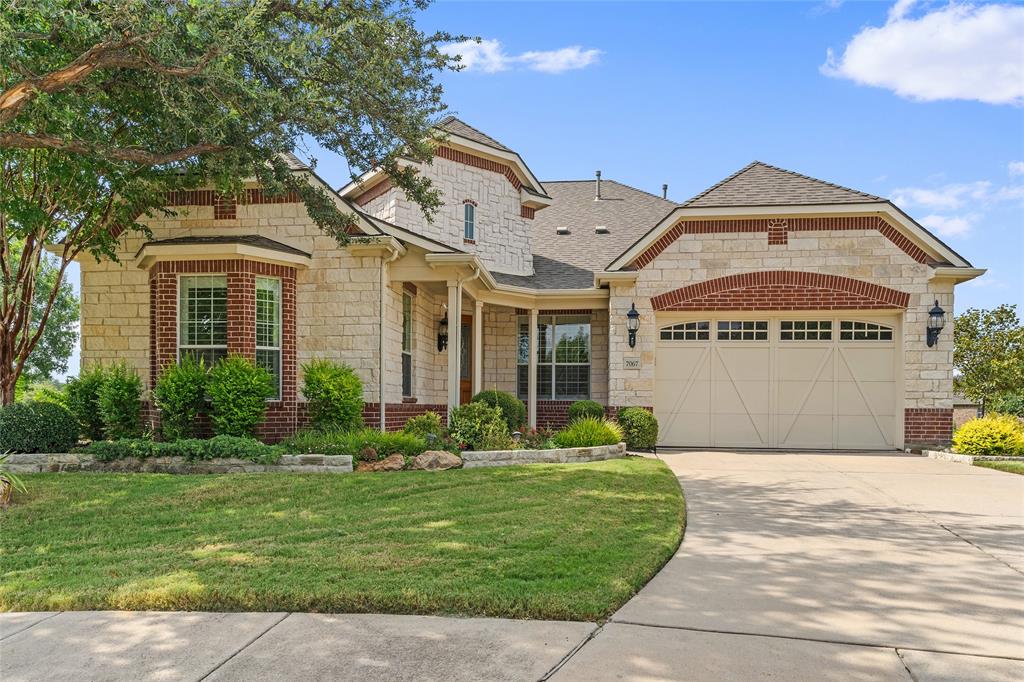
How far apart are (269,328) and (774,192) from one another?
10367 mm

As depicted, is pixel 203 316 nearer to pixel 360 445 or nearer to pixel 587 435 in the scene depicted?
pixel 360 445

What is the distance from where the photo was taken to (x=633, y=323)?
48.3 feet

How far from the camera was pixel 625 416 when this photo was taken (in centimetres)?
1434

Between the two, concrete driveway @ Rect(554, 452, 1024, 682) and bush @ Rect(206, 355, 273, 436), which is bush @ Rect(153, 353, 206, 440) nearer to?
bush @ Rect(206, 355, 273, 436)

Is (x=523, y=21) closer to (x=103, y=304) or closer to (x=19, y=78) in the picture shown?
(x=19, y=78)

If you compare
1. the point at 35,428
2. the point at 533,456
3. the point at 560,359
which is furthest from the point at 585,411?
the point at 35,428

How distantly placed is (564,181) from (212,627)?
19897 millimetres

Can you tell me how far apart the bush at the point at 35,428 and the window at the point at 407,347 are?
5490 millimetres

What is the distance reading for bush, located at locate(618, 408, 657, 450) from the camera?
14.2m

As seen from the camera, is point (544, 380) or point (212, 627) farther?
point (544, 380)

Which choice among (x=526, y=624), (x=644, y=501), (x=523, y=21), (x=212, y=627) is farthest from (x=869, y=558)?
(x=523, y=21)

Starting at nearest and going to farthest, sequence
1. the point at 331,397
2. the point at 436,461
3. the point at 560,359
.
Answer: the point at 436,461 → the point at 331,397 → the point at 560,359

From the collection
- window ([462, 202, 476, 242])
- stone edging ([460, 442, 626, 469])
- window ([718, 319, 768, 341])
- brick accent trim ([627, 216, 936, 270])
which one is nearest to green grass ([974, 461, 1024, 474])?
brick accent trim ([627, 216, 936, 270])

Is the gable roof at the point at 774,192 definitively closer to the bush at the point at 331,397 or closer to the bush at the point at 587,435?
the bush at the point at 587,435
